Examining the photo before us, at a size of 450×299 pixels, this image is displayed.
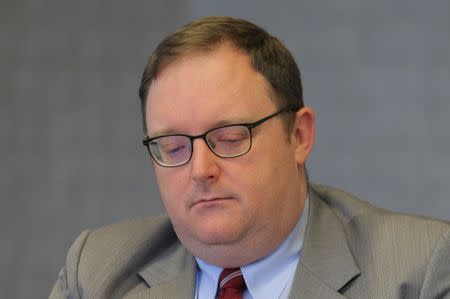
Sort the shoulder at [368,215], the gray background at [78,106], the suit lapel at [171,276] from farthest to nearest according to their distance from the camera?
the gray background at [78,106], the suit lapel at [171,276], the shoulder at [368,215]

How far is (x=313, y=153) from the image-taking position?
9.78 ft

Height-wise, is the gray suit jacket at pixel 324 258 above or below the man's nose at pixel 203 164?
below

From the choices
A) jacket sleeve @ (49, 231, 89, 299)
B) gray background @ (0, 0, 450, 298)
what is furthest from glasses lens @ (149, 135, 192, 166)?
gray background @ (0, 0, 450, 298)

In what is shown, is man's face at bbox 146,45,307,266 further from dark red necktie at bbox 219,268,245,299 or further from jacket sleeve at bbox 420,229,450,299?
jacket sleeve at bbox 420,229,450,299

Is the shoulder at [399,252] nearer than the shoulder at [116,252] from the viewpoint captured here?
Yes

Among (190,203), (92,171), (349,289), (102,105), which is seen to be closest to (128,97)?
(102,105)

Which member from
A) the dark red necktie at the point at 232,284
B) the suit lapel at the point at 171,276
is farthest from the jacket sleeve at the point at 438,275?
the suit lapel at the point at 171,276

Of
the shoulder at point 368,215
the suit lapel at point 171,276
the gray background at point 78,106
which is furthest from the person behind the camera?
the gray background at point 78,106

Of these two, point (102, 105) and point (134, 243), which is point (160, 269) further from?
point (102, 105)

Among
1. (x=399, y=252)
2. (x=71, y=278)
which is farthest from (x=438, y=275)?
(x=71, y=278)

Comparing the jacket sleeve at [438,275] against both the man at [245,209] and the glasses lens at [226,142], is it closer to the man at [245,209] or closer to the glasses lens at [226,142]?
the man at [245,209]

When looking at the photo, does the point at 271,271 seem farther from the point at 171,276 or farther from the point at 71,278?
the point at 71,278

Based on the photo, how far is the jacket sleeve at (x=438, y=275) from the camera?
197cm

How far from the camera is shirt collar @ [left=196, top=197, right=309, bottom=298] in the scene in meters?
2.13
